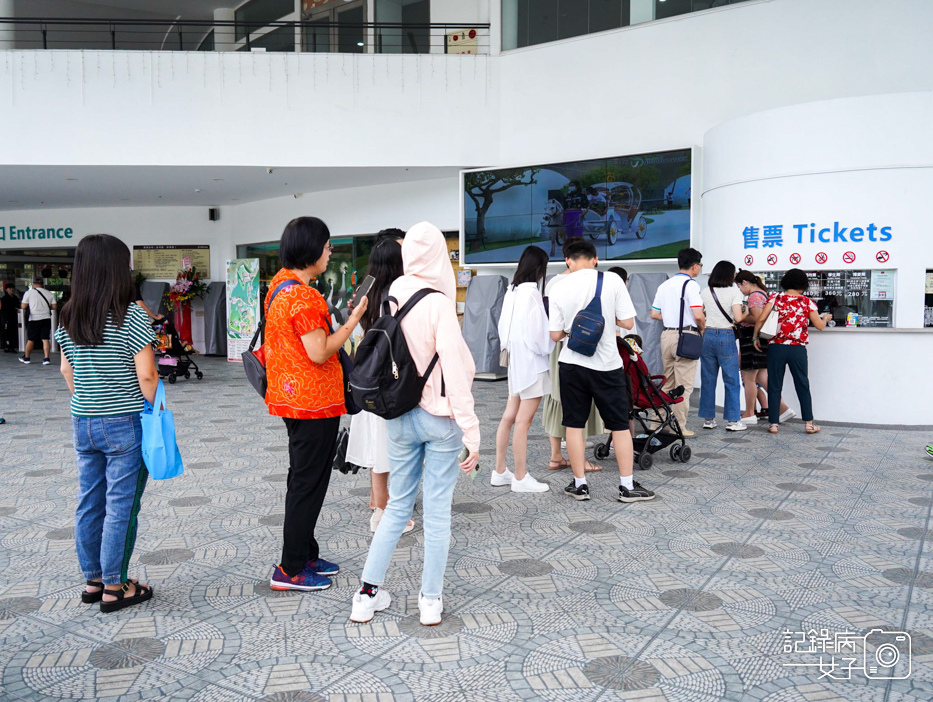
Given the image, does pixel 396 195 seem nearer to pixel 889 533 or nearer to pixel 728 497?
pixel 728 497

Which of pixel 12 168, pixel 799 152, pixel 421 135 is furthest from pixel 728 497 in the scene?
pixel 12 168

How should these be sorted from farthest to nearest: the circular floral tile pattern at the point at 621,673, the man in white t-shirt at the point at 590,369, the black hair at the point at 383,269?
the man in white t-shirt at the point at 590,369
the black hair at the point at 383,269
the circular floral tile pattern at the point at 621,673

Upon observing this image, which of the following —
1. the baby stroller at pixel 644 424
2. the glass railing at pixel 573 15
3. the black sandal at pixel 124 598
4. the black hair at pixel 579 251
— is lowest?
the black sandal at pixel 124 598

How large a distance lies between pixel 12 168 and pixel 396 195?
6187mm

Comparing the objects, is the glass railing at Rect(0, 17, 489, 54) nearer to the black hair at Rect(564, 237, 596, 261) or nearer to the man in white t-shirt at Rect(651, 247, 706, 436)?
the man in white t-shirt at Rect(651, 247, 706, 436)

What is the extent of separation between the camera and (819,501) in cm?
459

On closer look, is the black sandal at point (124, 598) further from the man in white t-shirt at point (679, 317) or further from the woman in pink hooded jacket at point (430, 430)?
the man in white t-shirt at point (679, 317)

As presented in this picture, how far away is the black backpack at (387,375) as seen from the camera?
2.69m

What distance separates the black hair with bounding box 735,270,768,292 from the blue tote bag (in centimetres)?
594

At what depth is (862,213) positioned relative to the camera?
6.96 meters

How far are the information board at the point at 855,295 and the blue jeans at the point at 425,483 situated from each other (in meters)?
5.65

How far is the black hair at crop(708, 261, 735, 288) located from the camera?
6766 millimetres

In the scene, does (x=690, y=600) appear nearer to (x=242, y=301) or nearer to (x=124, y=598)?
(x=124, y=598)

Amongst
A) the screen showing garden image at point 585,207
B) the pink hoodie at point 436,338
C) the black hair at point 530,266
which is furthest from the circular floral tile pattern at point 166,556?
the screen showing garden image at point 585,207
